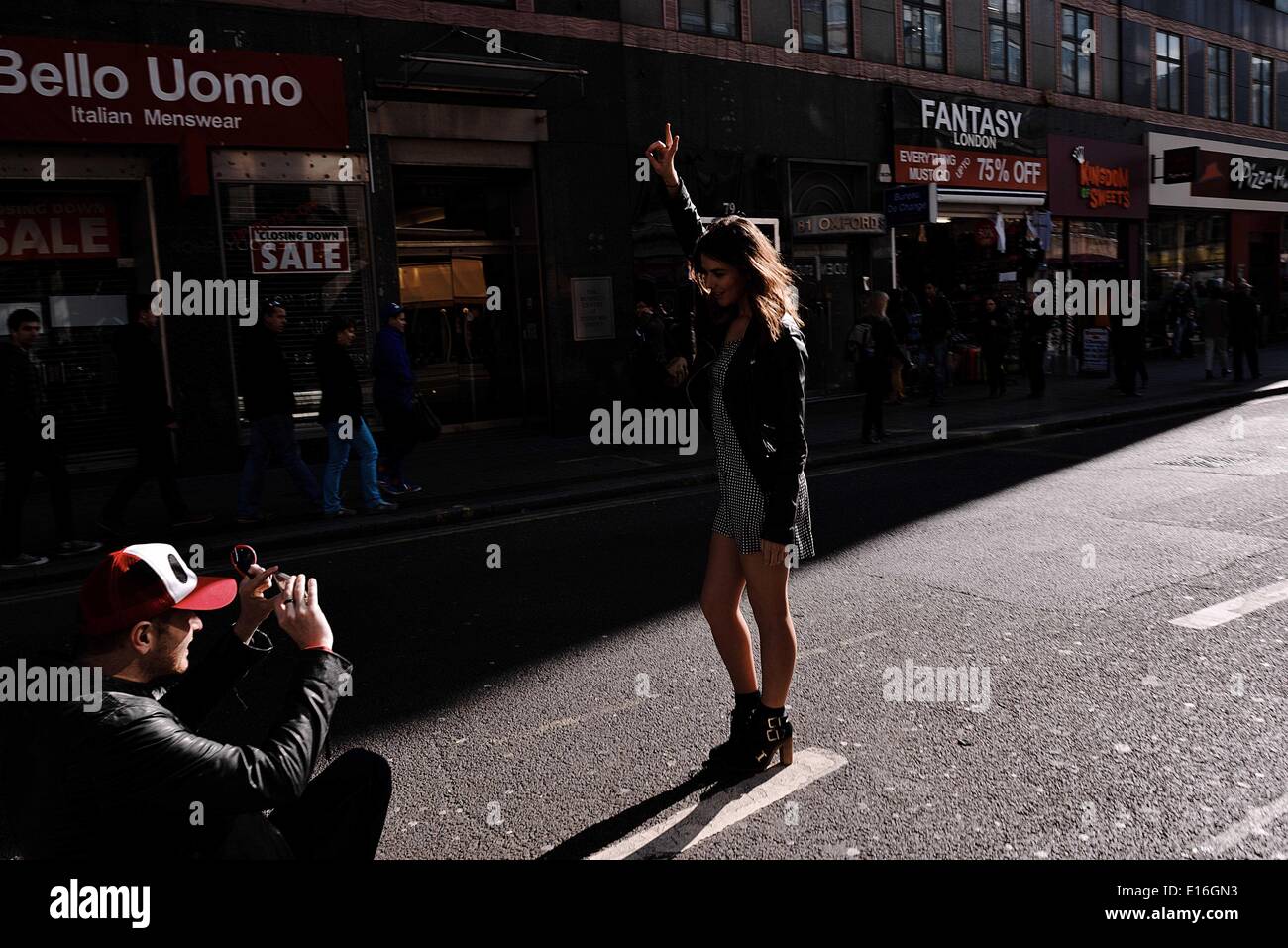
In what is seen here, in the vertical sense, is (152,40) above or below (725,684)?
above

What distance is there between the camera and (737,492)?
3797 mm

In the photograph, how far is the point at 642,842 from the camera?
3.43 m

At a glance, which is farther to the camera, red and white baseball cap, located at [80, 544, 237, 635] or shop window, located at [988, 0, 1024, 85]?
shop window, located at [988, 0, 1024, 85]

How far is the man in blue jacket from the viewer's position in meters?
10.3

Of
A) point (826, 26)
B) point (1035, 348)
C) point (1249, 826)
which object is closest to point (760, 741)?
point (1249, 826)

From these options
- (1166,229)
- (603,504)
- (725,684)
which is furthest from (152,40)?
(1166,229)

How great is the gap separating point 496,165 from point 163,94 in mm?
4388

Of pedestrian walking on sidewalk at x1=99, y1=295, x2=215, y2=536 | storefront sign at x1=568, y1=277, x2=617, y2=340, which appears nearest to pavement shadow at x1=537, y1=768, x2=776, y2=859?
pedestrian walking on sidewalk at x1=99, y1=295, x2=215, y2=536

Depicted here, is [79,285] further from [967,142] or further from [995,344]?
[967,142]

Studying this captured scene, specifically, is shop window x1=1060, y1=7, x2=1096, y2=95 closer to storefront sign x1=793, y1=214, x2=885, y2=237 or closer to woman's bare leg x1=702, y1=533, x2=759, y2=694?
storefront sign x1=793, y1=214, x2=885, y2=237

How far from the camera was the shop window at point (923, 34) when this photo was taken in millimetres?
20062

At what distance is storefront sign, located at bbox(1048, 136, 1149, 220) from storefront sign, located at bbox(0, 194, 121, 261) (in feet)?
62.6
